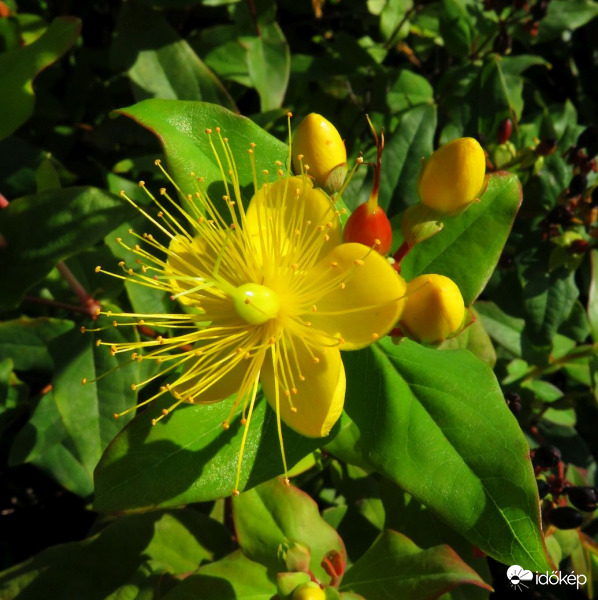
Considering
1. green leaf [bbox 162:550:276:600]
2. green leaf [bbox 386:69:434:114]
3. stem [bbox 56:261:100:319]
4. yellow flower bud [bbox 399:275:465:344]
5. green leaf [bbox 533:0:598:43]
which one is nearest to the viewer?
yellow flower bud [bbox 399:275:465:344]

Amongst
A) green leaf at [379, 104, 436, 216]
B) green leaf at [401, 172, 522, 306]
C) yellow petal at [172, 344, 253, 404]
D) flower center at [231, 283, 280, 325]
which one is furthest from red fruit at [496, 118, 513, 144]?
yellow petal at [172, 344, 253, 404]

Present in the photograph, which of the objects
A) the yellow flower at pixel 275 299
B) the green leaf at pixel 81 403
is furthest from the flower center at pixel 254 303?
the green leaf at pixel 81 403

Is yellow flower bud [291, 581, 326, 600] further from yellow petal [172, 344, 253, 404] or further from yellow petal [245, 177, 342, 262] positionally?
yellow petal [245, 177, 342, 262]

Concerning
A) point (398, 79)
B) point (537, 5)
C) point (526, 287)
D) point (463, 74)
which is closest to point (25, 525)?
point (526, 287)

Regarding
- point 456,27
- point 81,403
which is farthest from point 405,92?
point 81,403

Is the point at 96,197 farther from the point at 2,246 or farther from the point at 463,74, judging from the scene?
the point at 463,74

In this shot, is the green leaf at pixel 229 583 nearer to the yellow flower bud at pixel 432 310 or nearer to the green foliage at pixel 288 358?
the green foliage at pixel 288 358

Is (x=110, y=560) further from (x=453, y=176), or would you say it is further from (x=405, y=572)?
(x=453, y=176)
